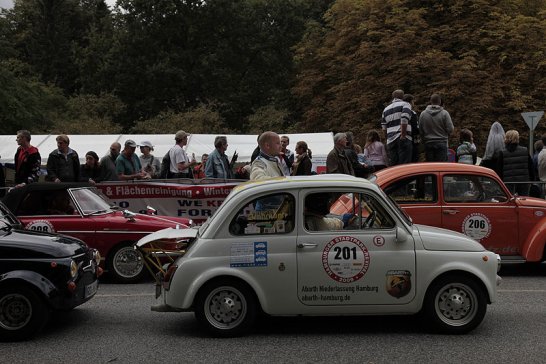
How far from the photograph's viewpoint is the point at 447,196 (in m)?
10.6

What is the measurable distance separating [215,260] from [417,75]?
104 feet

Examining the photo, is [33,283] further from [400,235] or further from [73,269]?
[400,235]

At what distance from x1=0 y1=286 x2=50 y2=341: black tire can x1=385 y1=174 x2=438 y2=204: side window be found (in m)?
5.36

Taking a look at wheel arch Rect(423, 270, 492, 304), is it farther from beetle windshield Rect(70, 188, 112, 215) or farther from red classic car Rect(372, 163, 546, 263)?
beetle windshield Rect(70, 188, 112, 215)

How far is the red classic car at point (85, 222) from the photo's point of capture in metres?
10.7

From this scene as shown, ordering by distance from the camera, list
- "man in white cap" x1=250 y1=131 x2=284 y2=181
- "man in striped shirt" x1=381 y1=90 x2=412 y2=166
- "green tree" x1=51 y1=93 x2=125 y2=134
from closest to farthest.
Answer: "man in white cap" x1=250 y1=131 x2=284 y2=181, "man in striped shirt" x1=381 y1=90 x2=412 y2=166, "green tree" x1=51 y1=93 x2=125 y2=134

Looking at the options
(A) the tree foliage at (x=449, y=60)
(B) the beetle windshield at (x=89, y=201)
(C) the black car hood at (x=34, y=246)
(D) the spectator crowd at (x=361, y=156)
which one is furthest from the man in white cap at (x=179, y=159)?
(A) the tree foliage at (x=449, y=60)

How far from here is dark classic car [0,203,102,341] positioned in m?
7.18

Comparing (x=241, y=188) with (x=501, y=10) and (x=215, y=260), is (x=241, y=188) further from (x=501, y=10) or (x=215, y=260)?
(x=501, y=10)

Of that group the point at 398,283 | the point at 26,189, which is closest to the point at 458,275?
the point at 398,283

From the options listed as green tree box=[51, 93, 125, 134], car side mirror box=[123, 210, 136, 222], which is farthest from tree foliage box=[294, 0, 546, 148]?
car side mirror box=[123, 210, 136, 222]

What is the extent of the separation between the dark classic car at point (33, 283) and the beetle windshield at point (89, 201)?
325 cm

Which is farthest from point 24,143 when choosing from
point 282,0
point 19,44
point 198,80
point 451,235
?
point 19,44

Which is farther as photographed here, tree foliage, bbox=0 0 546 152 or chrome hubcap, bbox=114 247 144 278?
tree foliage, bbox=0 0 546 152
